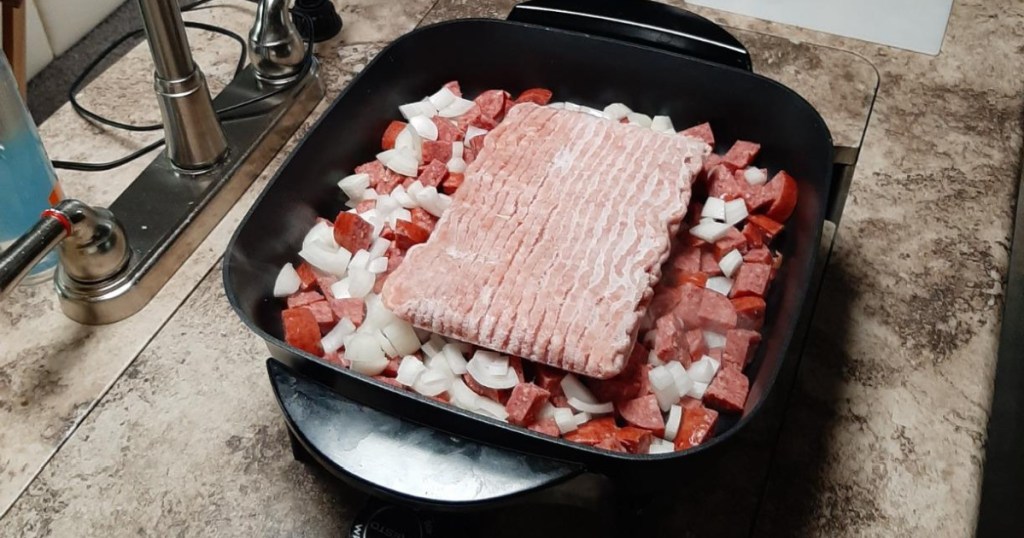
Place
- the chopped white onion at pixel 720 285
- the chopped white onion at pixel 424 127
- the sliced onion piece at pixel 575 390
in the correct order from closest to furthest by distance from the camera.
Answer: the sliced onion piece at pixel 575 390
the chopped white onion at pixel 720 285
the chopped white onion at pixel 424 127

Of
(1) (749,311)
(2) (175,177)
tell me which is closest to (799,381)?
(1) (749,311)

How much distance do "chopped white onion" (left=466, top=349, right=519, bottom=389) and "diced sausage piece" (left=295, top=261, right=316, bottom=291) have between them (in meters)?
0.19

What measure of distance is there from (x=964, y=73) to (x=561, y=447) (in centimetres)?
92

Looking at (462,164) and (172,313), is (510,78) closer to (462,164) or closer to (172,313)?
(462,164)

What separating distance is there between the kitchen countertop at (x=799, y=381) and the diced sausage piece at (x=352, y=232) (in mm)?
145

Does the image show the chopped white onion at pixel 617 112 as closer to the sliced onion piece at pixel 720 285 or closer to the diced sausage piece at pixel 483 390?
the sliced onion piece at pixel 720 285

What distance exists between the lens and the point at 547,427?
0.71m

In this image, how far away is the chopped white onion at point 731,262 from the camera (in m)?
0.83

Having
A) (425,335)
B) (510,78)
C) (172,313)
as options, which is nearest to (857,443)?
(425,335)

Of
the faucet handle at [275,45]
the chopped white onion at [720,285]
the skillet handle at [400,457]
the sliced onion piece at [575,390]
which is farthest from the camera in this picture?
the faucet handle at [275,45]

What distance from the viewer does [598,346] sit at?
70 centimetres

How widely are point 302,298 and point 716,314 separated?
15.3 inches

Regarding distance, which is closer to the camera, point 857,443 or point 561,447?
point 561,447

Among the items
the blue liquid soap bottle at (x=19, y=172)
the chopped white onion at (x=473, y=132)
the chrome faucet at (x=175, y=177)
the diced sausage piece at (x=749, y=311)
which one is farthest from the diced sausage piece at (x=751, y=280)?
the blue liquid soap bottle at (x=19, y=172)
